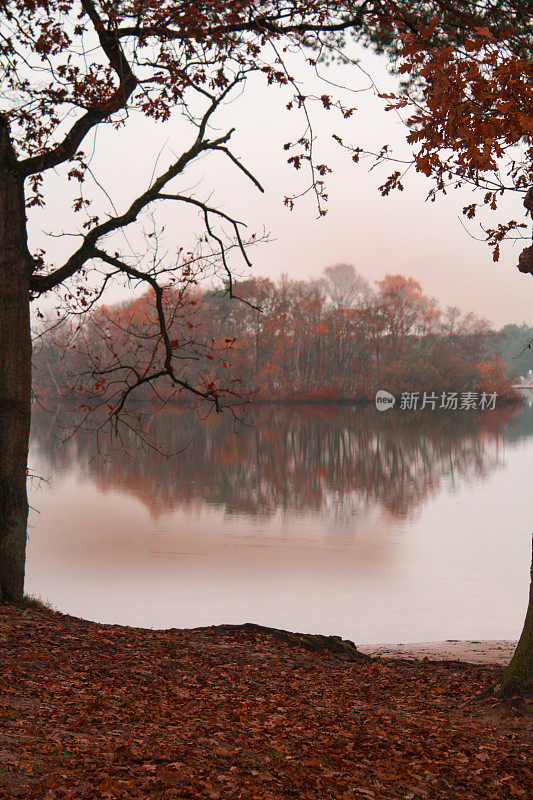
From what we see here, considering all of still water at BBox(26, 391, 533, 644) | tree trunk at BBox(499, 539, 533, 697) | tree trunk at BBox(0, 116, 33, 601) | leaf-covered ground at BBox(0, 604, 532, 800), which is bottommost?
still water at BBox(26, 391, 533, 644)

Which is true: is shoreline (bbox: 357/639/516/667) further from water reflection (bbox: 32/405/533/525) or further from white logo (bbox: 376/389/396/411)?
white logo (bbox: 376/389/396/411)

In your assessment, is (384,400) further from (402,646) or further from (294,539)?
(402,646)

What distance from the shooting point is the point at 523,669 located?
6465 mm

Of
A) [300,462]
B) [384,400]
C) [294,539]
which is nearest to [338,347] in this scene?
[384,400]

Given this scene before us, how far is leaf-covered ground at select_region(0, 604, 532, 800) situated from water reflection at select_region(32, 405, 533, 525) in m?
5.24

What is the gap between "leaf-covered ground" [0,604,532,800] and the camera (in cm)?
463

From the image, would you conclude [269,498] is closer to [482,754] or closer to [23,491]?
[23,491]

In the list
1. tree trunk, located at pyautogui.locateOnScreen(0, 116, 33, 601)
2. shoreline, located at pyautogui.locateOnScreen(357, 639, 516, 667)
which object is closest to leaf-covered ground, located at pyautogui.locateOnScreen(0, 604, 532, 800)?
tree trunk, located at pyautogui.locateOnScreen(0, 116, 33, 601)

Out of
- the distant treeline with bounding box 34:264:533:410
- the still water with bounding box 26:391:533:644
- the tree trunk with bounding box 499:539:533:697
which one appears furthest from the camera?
the distant treeline with bounding box 34:264:533:410

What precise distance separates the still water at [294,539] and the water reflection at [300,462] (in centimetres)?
14

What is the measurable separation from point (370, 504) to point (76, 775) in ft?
70.4

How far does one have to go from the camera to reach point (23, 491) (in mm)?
9516

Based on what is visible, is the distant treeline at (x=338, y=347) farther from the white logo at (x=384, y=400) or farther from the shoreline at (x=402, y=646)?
the shoreline at (x=402, y=646)

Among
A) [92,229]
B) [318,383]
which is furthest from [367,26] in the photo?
[318,383]
